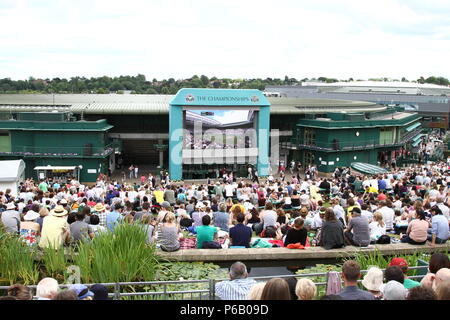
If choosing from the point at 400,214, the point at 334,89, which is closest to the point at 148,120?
the point at 400,214

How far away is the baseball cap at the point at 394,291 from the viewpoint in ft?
20.4

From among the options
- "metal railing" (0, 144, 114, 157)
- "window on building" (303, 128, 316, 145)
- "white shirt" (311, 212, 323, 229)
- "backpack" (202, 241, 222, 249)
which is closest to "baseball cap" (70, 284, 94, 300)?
"backpack" (202, 241, 222, 249)

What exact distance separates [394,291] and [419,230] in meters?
4.78

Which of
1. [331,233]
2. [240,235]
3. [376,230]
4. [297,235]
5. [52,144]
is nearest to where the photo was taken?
[331,233]

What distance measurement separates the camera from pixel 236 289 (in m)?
6.77

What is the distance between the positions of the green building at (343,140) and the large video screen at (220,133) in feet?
22.8

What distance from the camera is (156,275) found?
8789mm

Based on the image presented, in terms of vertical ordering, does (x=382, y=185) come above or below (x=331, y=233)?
below

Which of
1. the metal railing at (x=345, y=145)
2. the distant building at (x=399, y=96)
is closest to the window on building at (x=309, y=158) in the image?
the metal railing at (x=345, y=145)

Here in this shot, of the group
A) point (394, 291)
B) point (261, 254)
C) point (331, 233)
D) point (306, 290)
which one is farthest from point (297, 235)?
point (306, 290)

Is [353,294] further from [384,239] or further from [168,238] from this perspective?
[384,239]

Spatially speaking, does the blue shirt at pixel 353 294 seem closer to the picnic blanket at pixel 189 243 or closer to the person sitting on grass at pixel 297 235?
the person sitting on grass at pixel 297 235
